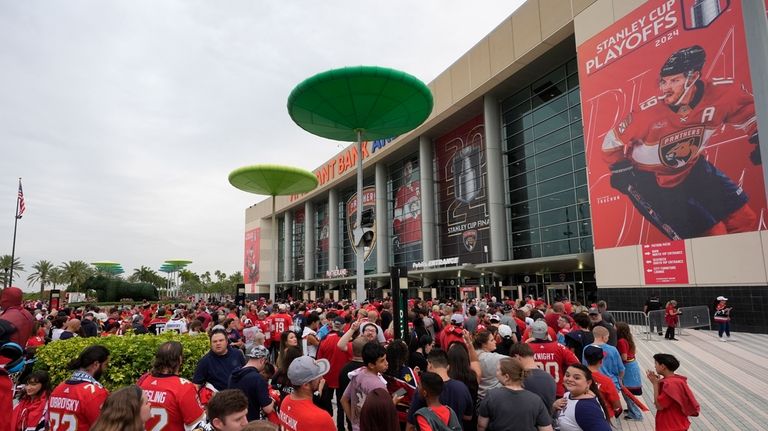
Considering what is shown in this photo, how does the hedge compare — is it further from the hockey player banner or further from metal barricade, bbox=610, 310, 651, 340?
the hockey player banner

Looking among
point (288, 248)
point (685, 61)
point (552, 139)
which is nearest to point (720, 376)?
point (685, 61)

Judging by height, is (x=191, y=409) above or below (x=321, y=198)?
below

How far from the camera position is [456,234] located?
117ft

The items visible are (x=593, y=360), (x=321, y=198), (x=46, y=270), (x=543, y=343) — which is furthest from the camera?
(x=46, y=270)

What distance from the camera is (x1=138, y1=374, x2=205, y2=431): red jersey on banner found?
3.36 metres

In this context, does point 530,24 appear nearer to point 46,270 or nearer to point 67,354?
point 67,354

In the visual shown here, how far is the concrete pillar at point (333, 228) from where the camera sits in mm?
54000

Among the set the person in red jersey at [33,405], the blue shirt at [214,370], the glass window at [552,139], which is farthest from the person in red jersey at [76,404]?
the glass window at [552,139]

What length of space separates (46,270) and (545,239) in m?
89.8

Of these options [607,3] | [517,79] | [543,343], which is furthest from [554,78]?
[543,343]

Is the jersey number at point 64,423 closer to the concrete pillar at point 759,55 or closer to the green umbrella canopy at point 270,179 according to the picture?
the concrete pillar at point 759,55

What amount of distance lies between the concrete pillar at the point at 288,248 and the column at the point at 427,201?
35.9m

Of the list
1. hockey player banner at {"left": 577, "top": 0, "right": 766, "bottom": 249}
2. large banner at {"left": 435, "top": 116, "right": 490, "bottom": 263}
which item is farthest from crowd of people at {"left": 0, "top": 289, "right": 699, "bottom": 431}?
large banner at {"left": 435, "top": 116, "right": 490, "bottom": 263}

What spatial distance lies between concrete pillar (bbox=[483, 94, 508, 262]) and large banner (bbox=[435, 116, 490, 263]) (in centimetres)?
132
